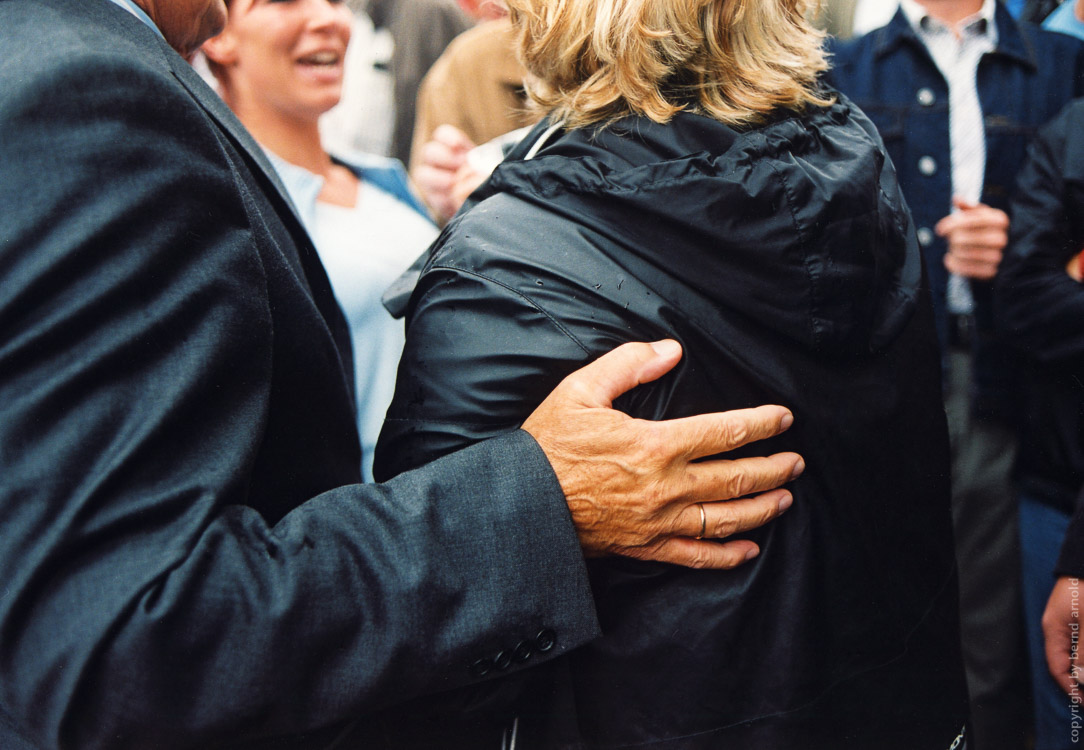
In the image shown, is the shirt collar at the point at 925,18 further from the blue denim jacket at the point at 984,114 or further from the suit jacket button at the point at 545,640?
the suit jacket button at the point at 545,640

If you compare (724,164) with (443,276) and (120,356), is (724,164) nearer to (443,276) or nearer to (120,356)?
(443,276)

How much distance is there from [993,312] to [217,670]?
1903 mm

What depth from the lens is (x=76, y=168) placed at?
2.45 ft

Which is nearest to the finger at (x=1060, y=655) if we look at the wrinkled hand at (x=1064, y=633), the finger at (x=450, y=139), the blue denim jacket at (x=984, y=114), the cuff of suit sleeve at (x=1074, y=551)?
the wrinkled hand at (x=1064, y=633)

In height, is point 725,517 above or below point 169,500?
below

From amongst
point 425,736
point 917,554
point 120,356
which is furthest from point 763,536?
point 120,356

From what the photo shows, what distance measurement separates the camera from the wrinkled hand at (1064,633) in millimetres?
1491

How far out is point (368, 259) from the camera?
1.99 m

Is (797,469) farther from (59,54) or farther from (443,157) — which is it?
(443,157)

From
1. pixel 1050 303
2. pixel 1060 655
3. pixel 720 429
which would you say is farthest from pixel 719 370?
pixel 1050 303

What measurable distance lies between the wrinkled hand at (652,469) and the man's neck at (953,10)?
162 cm

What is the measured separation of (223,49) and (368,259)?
69 centimetres

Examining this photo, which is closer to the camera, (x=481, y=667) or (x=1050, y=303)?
(x=481, y=667)

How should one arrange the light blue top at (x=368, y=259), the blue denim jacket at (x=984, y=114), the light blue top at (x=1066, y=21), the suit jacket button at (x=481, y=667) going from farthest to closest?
the light blue top at (x=1066, y=21), the blue denim jacket at (x=984, y=114), the light blue top at (x=368, y=259), the suit jacket button at (x=481, y=667)
